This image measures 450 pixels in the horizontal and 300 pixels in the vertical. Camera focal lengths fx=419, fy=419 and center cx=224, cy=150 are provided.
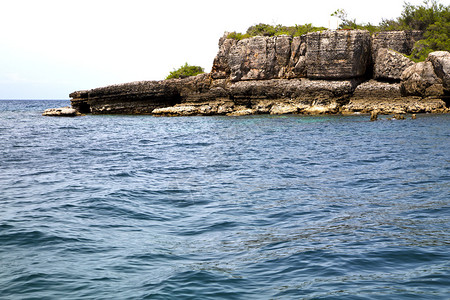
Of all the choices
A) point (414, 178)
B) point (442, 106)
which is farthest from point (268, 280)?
point (442, 106)

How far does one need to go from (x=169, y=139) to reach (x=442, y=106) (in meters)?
26.2

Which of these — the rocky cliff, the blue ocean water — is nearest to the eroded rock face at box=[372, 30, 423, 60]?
the rocky cliff

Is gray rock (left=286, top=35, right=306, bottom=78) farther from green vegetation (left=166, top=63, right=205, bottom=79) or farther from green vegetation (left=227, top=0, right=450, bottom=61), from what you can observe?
green vegetation (left=166, top=63, right=205, bottom=79)

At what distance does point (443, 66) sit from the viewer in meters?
36.5

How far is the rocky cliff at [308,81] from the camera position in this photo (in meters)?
39.1

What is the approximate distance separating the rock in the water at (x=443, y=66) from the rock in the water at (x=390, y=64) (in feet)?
10.4

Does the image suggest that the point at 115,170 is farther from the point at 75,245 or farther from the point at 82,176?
the point at 75,245

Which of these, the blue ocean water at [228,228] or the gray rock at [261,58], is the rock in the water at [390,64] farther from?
the blue ocean water at [228,228]

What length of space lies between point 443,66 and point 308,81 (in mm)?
12451

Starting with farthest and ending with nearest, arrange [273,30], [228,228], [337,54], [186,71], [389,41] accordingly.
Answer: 1. [186,71]
2. [273,30]
3. [389,41]
4. [337,54]
5. [228,228]

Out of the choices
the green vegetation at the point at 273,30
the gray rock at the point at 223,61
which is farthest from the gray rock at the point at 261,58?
the green vegetation at the point at 273,30

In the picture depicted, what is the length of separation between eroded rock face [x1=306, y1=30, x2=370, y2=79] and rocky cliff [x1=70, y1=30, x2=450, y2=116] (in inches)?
3.8

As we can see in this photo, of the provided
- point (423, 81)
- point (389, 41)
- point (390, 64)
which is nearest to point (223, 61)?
point (389, 41)

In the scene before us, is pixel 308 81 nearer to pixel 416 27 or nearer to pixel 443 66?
pixel 443 66
